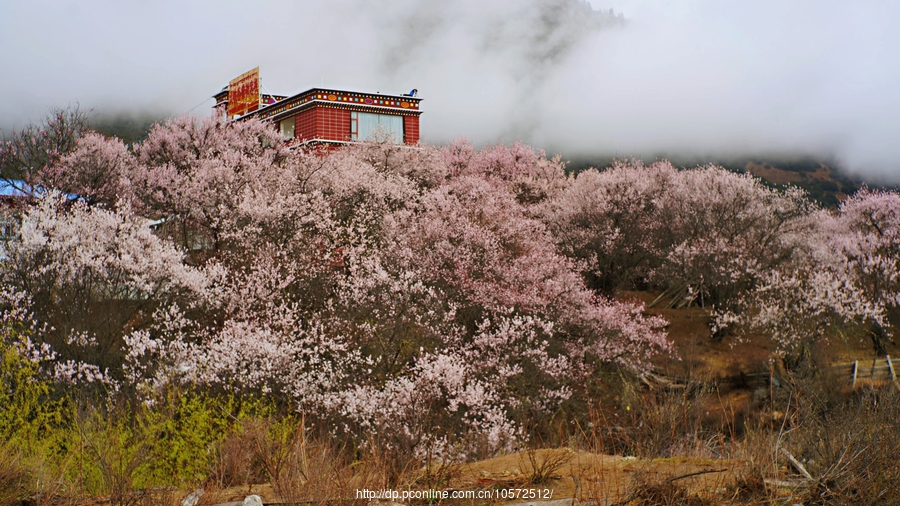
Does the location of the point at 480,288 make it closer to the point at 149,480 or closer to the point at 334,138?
the point at 149,480

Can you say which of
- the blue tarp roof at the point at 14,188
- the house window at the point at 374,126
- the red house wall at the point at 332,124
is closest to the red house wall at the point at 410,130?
the house window at the point at 374,126

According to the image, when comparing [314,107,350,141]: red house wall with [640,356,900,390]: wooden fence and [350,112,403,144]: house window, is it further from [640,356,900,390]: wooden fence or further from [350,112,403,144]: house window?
[640,356,900,390]: wooden fence

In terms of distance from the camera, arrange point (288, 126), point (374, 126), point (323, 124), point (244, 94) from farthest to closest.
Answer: point (244, 94)
point (288, 126)
point (374, 126)
point (323, 124)

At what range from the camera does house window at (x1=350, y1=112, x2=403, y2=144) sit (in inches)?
1836

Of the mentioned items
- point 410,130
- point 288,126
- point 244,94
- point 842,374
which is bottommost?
point 842,374

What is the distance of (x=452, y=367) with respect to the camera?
787 inches

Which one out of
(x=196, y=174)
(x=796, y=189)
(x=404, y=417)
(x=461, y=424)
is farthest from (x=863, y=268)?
(x=196, y=174)

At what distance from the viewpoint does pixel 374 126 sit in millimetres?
47844

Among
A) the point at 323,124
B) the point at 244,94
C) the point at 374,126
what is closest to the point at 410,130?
the point at 374,126

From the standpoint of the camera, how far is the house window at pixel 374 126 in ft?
153

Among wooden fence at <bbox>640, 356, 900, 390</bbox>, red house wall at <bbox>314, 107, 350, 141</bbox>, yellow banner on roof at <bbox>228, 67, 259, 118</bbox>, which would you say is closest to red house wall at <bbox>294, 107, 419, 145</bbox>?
red house wall at <bbox>314, 107, 350, 141</bbox>

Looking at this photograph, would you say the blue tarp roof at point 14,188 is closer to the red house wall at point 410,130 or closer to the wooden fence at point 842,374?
the red house wall at point 410,130

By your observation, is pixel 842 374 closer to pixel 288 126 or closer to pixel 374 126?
pixel 374 126

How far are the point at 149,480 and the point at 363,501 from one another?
5.83 meters
